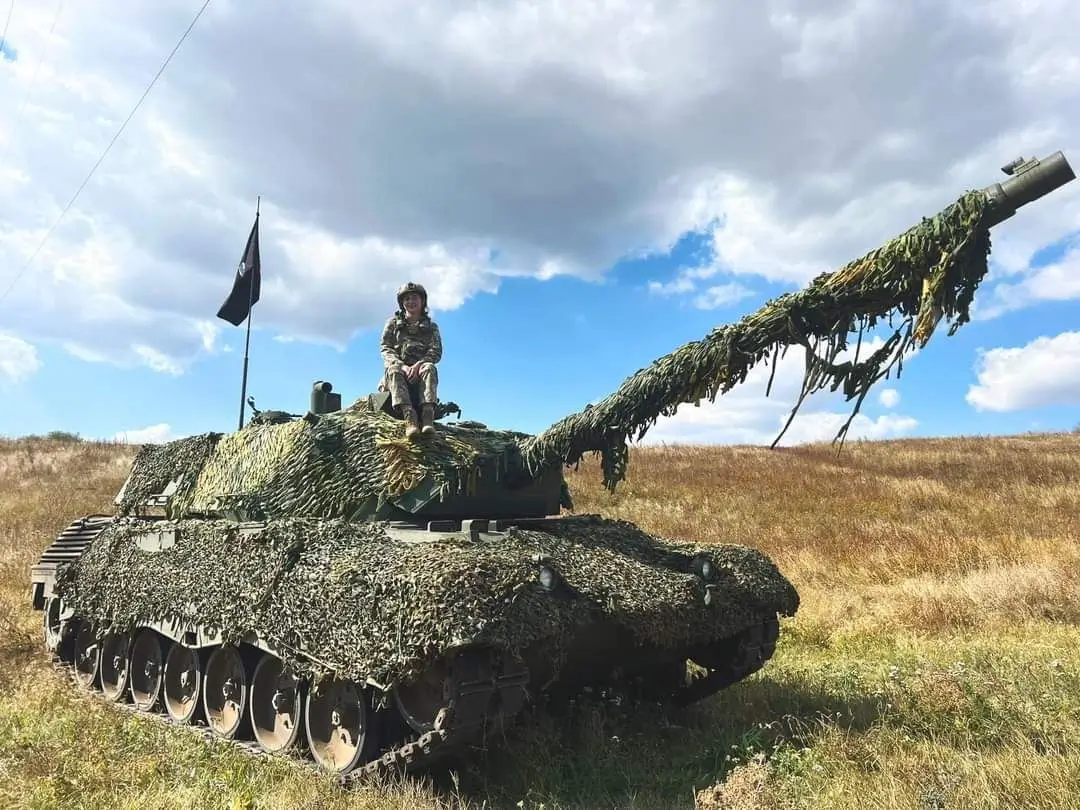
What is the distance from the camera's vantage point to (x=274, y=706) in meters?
5.94

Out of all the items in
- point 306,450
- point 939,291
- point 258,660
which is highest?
point 939,291

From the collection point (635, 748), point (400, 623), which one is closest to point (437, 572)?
point (400, 623)

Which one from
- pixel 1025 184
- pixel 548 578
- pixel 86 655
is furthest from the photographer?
pixel 86 655

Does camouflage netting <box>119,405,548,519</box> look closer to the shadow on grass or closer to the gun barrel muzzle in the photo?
the shadow on grass

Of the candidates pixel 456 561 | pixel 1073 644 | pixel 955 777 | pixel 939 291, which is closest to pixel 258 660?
pixel 456 561

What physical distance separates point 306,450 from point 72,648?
Answer: 13.7 feet

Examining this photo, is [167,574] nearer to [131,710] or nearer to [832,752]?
[131,710]

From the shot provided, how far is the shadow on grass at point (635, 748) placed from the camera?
5.16 metres

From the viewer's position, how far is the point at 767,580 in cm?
655

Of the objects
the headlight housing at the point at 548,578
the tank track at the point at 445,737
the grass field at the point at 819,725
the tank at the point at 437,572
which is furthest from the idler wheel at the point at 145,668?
the headlight housing at the point at 548,578

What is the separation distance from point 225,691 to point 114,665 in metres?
2.05

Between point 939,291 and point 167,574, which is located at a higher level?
point 939,291

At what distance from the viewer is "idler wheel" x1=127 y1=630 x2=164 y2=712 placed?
7.17 metres

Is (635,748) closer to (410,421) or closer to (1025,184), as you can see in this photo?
(410,421)
